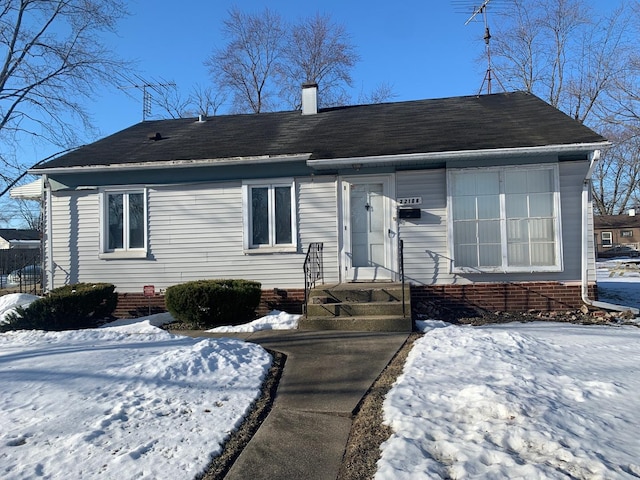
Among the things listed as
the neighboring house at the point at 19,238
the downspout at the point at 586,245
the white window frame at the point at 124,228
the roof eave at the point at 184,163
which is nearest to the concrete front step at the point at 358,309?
the roof eave at the point at 184,163

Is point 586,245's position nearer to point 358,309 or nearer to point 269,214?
point 358,309

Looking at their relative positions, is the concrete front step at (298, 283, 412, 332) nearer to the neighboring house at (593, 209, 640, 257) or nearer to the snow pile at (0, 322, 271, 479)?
the snow pile at (0, 322, 271, 479)

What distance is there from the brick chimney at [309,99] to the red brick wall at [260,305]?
19.3ft

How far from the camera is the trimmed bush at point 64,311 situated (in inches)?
334

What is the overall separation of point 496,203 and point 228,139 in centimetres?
649

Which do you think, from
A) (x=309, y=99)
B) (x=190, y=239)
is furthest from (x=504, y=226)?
(x=309, y=99)

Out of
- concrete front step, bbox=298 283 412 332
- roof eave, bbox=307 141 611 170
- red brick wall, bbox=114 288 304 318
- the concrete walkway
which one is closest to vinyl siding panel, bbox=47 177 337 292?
→ red brick wall, bbox=114 288 304 318

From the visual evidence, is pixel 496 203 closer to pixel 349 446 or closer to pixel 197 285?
pixel 197 285

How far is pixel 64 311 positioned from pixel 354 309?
5459mm

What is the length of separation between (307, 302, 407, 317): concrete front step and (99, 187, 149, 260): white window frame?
4.57 m

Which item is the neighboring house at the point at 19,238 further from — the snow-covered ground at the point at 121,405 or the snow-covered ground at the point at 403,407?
the snow-covered ground at the point at 403,407

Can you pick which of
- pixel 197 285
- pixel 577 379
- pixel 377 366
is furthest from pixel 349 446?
pixel 197 285

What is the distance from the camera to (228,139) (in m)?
11.5

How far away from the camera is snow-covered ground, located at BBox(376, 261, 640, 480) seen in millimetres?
3045
